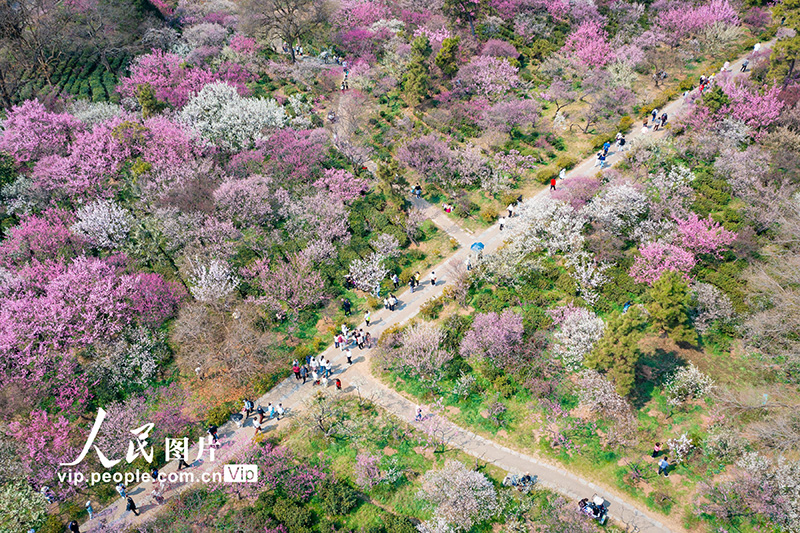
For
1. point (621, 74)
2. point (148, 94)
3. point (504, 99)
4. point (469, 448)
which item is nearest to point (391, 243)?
point (469, 448)

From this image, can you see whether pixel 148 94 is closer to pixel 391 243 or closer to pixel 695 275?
pixel 391 243

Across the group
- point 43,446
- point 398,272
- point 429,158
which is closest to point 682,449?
point 398,272

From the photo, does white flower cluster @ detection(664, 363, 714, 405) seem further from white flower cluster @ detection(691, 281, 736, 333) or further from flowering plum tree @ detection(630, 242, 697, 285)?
flowering plum tree @ detection(630, 242, 697, 285)

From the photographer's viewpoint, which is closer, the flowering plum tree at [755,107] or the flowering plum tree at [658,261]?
the flowering plum tree at [658,261]

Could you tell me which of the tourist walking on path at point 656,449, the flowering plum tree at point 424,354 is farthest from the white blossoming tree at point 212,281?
the tourist walking on path at point 656,449

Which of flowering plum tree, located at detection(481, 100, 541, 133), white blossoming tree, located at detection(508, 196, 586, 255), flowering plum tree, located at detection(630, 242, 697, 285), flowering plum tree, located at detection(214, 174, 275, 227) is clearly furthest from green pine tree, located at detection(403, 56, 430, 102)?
flowering plum tree, located at detection(630, 242, 697, 285)

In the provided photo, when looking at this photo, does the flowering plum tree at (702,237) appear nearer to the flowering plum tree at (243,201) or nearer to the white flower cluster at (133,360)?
the flowering plum tree at (243,201)
